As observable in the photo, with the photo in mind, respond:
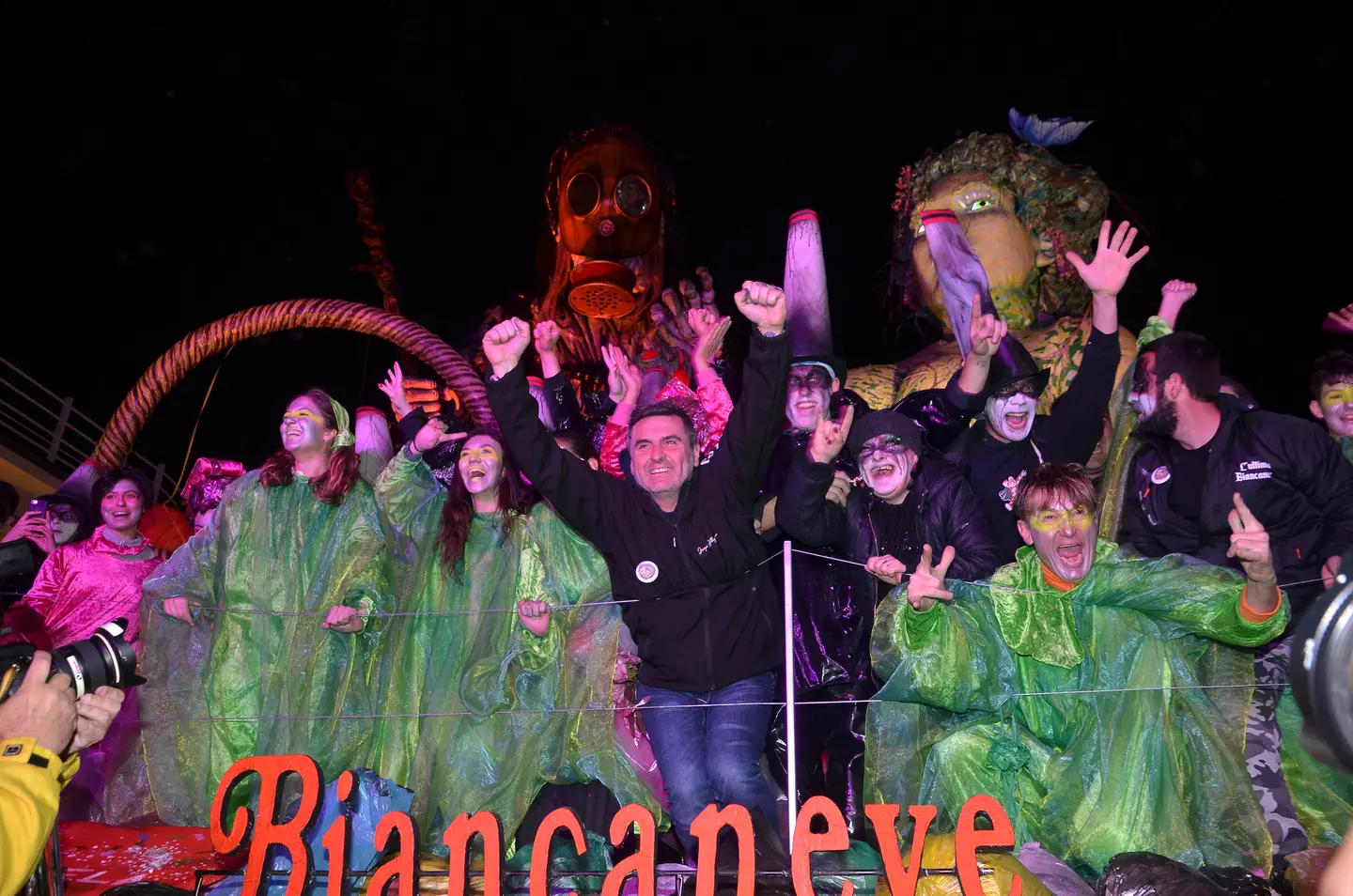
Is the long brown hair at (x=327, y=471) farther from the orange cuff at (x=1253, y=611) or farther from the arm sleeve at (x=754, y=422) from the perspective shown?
the orange cuff at (x=1253, y=611)

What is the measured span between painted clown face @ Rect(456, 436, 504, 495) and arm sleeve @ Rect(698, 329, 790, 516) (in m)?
0.80

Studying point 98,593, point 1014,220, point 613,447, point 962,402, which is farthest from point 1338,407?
point 98,593

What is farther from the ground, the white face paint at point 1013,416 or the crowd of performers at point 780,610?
the white face paint at point 1013,416

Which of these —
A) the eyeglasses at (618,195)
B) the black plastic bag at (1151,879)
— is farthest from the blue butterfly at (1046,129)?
the black plastic bag at (1151,879)

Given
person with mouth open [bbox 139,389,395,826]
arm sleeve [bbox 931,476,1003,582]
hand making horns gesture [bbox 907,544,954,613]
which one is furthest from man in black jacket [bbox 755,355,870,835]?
person with mouth open [bbox 139,389,395,826]

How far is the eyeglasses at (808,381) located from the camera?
4.87 meters

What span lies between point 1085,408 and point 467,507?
224cm

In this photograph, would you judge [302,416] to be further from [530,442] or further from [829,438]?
[829,438]

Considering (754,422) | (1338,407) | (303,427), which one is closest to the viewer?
(754,422)

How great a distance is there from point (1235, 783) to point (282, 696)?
2.96 metres

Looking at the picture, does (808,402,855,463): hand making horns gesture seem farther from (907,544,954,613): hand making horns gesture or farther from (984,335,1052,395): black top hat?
(984,335,1052,395): black top hat

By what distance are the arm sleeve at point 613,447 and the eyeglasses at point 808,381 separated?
28.5 inches

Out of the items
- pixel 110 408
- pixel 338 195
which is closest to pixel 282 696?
pixel 338 195

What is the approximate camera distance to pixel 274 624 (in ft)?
14.5
